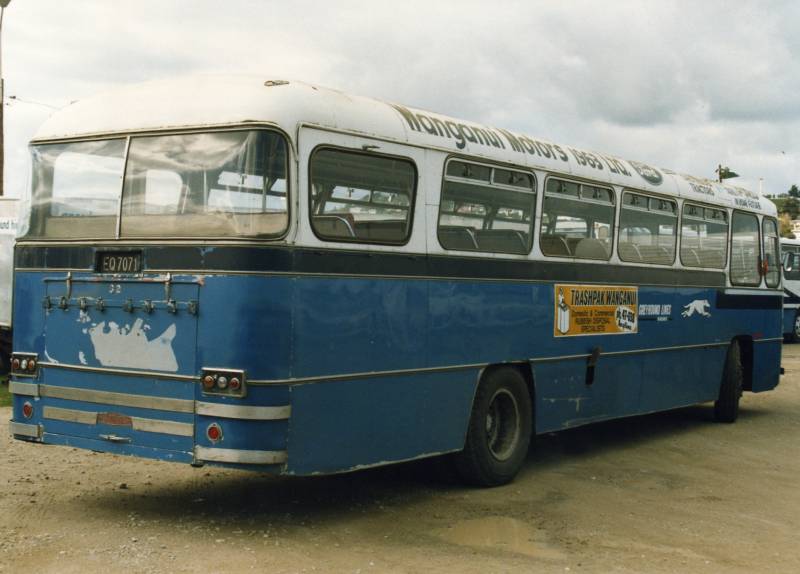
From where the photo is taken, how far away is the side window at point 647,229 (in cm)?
1141

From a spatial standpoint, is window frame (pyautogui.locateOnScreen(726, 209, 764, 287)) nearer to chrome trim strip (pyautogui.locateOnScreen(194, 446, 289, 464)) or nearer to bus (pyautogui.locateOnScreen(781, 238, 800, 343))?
chrome trim strip (pyautogui.locateOnScreen(194, 446, 289, 464))

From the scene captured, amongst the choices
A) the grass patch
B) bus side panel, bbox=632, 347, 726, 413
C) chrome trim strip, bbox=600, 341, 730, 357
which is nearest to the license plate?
chrome trim strip, bbox=600, 341, 730, 357

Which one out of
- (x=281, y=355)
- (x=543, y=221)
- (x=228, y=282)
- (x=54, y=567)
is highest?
(x=543, y=221)

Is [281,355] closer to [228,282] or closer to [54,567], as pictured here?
[228,282]

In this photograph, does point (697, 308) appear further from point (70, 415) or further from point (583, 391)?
point (70, 415)

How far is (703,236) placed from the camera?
13141 mm

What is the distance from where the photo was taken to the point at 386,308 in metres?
8.02

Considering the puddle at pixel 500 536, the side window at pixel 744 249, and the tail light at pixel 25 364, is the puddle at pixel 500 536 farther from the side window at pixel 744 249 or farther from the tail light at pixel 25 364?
the side window at pixel 744 249

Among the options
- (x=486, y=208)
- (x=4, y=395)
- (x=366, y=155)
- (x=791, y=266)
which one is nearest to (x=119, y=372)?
(x=366, y=155)

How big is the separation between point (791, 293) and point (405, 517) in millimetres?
24033

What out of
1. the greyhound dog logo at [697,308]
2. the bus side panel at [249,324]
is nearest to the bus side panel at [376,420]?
the bus side panel at [249,324]

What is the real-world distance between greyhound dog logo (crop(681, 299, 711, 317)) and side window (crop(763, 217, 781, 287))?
80.0 inches

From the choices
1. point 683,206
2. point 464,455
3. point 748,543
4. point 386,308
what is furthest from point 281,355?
point 683,206

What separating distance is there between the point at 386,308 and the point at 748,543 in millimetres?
2986
